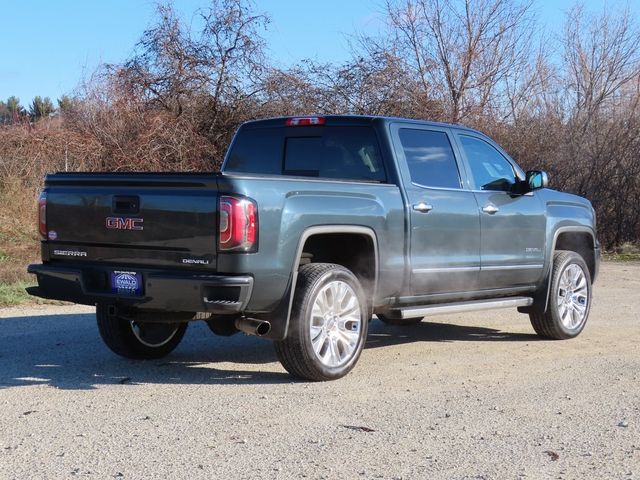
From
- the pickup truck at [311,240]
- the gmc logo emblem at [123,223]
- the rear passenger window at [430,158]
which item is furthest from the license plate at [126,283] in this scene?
the rear passenger window at [430,158]

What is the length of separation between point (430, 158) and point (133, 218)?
2.68 metres

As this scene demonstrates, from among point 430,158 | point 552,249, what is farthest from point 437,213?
point 552,249

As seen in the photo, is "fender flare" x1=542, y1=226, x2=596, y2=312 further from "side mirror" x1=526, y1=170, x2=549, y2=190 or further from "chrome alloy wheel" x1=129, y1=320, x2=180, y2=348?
"chrome alloy wheel" x1=129, y1=320, x2=180, y2=348

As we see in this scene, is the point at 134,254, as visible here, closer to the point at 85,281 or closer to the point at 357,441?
the point at 85,281

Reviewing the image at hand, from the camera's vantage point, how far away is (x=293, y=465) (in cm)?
441

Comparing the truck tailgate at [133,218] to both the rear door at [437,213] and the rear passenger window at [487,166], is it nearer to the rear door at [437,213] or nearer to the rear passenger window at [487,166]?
the rear door at [437,213]

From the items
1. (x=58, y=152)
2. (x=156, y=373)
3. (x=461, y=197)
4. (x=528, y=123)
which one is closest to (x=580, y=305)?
(x=461, y=197)

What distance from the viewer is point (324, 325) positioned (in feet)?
20.7

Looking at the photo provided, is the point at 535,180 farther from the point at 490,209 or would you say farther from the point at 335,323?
the point at 335,323

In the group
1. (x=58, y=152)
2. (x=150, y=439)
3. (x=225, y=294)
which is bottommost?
(x=150, y=439)

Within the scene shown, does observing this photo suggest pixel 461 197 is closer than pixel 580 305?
Yes

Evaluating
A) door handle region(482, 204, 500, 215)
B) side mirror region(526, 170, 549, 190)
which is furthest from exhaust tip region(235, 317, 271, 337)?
side mirror region(526, 170, 549, 190)

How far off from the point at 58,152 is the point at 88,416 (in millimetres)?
11721

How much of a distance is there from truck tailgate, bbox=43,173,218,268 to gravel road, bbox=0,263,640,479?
930mm
